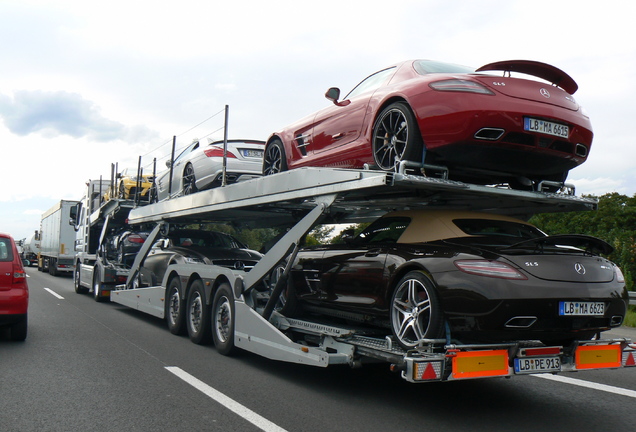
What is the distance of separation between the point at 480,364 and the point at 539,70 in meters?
2.83

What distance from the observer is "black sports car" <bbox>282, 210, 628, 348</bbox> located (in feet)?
15.1

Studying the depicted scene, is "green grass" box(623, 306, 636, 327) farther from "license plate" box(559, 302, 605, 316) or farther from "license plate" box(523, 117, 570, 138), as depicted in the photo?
"license plate" box(559, 302, 605, 316)

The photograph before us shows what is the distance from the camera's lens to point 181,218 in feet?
33.9

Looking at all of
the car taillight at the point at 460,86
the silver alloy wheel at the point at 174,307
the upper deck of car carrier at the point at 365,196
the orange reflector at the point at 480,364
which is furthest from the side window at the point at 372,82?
the silver alloy wheel at the point at 174,307

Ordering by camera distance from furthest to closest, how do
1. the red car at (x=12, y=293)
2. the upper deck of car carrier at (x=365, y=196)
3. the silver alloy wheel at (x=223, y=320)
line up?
1. the red car at (x=12, y=293)
2. the silver alloy wheel at (x=223, y=320)
3. the upper deck of car carrier at (x=365, y=196)

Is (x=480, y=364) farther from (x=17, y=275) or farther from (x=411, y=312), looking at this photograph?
(x=17, y=275)

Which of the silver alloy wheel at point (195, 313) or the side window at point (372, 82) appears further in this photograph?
A: the silver alloy wheel at point (195, 313)

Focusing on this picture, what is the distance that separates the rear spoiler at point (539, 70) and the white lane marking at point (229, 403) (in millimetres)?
3627

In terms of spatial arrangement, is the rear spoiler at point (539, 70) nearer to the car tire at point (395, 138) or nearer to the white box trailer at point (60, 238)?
the car tire at point (395, 138)

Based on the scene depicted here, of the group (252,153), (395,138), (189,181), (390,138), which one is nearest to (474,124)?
(395,138)

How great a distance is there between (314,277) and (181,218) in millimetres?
4418

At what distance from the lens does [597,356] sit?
5152 mm

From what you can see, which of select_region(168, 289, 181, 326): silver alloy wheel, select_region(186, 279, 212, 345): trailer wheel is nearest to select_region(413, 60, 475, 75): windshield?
select_region(186, 279, 212, 345): trailer wheel

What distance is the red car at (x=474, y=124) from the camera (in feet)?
17.4
